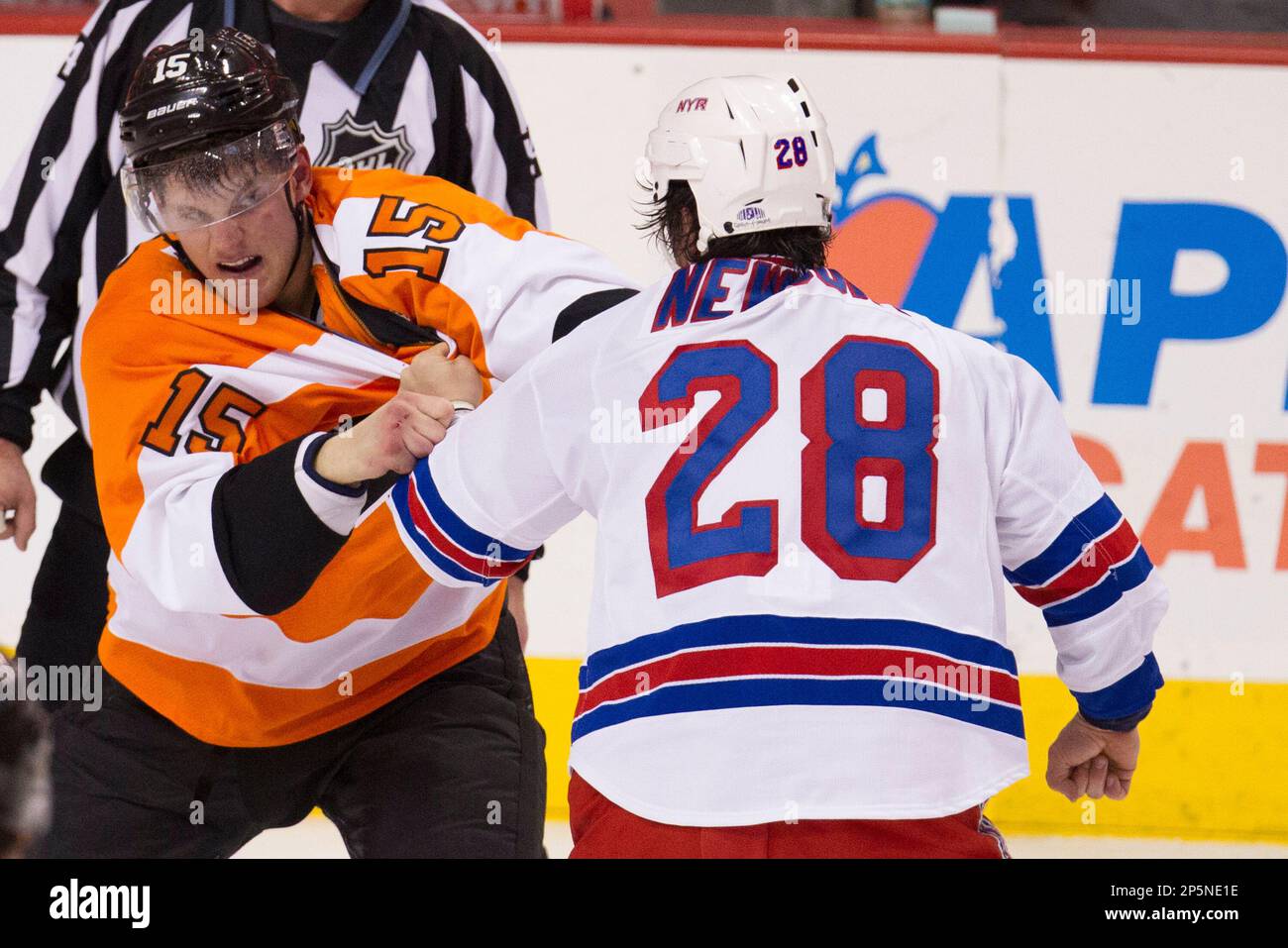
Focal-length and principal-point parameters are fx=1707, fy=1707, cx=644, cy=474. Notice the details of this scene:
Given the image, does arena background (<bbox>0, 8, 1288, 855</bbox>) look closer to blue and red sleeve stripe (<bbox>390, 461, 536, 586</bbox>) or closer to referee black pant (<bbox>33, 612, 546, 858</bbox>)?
referee black pant (<bbox>33, 612, 546, 858</bbox>)

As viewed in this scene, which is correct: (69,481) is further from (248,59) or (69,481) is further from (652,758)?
(652,758)

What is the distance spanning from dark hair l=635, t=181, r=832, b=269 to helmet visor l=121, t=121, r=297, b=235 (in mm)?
563

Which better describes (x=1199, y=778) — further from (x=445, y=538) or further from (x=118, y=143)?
(x=118, y=143)

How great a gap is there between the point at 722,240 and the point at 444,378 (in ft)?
1.48

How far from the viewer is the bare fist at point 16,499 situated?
9.19 ft

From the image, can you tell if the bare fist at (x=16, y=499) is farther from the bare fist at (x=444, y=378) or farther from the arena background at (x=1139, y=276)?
the arena background at (x=1139, y=276)

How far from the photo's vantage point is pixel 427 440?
2.05 metres

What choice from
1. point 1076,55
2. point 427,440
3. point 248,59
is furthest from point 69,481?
point 1076,55

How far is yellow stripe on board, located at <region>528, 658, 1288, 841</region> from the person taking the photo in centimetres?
392

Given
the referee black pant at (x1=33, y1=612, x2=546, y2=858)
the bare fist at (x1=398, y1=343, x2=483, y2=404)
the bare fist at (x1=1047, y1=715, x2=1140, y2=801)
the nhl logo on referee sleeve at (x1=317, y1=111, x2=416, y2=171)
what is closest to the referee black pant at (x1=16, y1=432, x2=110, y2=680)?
the referee black pant at (x1=33, y1=612, x2=546, y2=858)

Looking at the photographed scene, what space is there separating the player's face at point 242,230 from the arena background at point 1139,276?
1.84 m

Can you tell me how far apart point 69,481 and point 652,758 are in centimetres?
161

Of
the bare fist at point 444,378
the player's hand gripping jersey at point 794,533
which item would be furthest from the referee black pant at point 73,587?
the player's hand gripping jersey at point 794,533

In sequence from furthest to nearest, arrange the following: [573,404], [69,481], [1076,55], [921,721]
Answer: [1076,55], [69,481], [573,404], [921,721]
